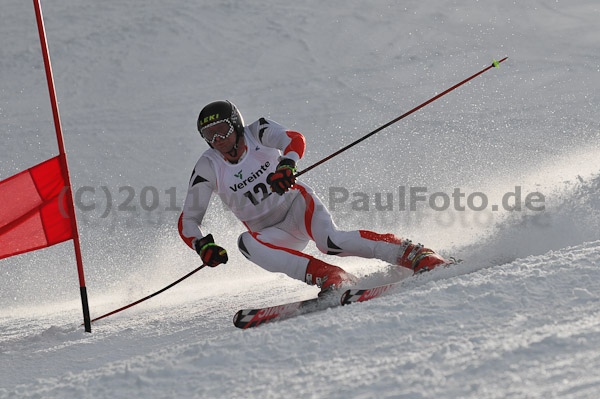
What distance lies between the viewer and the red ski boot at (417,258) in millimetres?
3426

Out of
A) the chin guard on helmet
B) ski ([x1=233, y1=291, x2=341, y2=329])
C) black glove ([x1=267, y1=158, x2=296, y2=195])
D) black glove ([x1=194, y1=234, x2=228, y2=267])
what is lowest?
ski ([x1=233, y1=291, x2=341, y2=329])

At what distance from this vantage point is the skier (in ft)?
11.9

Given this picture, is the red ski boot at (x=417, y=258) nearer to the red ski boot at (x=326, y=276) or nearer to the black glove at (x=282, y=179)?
the red ski boot at (x=326, y=276)

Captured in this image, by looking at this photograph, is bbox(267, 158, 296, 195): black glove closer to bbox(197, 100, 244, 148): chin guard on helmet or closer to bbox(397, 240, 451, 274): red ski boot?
bbox(197, 100, 244, 148): chin guard on helmet

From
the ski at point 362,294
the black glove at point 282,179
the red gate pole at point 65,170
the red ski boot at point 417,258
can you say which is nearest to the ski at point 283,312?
the ski at point 362,294

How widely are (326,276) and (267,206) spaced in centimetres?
66

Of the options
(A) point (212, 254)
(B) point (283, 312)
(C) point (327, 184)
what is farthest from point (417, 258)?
(C) point (327, 184)

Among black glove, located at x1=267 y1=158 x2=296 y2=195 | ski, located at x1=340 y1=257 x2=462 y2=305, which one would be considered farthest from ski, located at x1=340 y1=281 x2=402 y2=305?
black glove, located at x1=267 y1=158 x2=296 y2=195

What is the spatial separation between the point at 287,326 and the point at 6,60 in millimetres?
10864

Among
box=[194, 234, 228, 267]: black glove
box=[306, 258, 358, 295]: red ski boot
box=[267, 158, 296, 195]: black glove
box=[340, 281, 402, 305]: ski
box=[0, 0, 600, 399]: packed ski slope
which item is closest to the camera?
box=[0, 0, 600, 399]: packed ski slope

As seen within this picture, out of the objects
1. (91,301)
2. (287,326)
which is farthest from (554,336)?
(91,301)

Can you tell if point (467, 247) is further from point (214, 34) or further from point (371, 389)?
point (214, 34)

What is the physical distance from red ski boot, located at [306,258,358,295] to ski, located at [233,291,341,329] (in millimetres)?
106

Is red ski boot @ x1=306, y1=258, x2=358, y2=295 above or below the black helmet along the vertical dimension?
below
